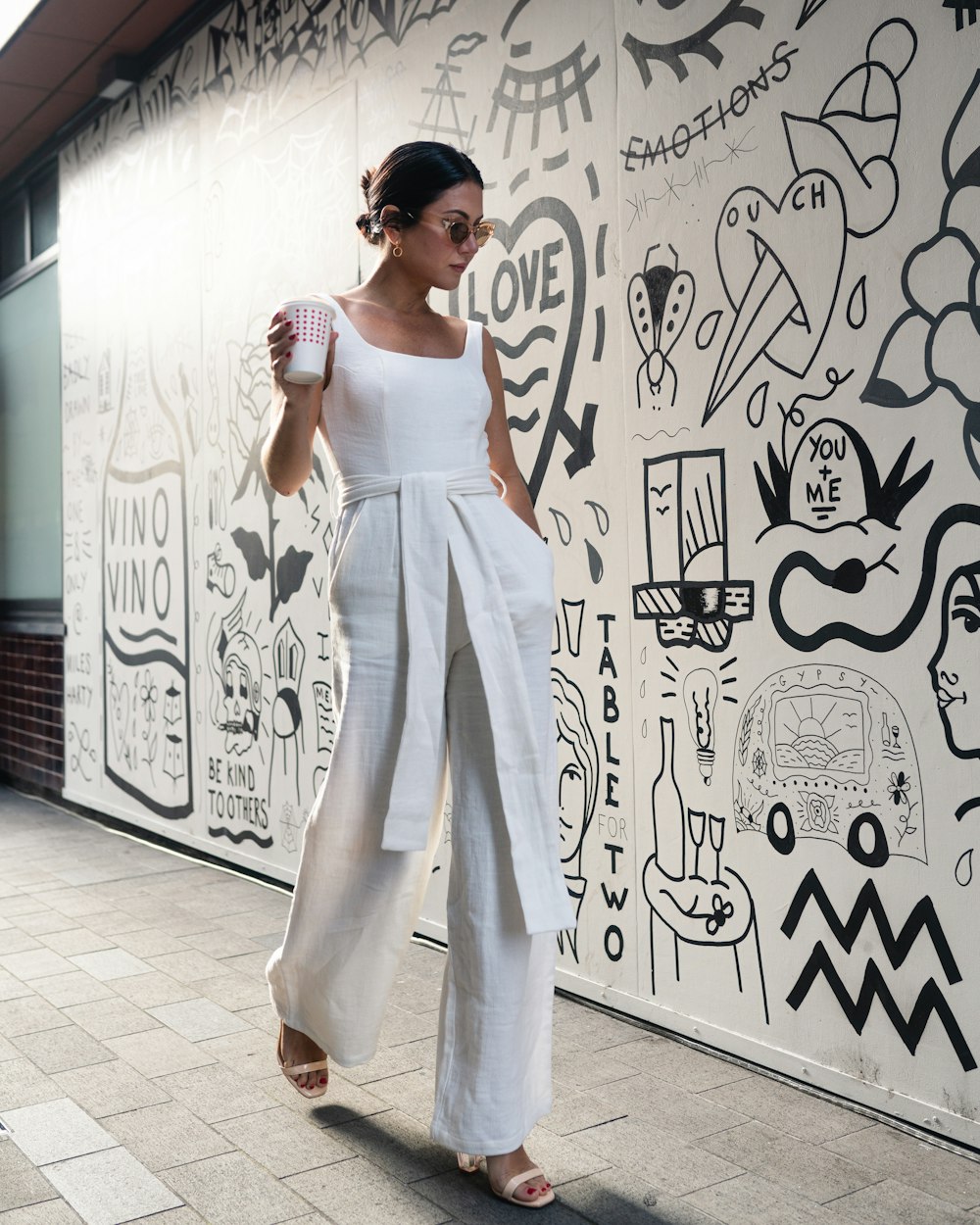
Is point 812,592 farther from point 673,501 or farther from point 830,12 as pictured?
point 830,12

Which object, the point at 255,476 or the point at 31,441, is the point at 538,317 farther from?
the point at 31,441

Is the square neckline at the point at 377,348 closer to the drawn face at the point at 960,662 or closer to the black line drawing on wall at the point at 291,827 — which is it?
the drawn face at the point at 960,662

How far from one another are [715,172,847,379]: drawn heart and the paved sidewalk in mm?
1390

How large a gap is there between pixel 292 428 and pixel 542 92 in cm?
145

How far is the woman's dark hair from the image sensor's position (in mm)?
1994

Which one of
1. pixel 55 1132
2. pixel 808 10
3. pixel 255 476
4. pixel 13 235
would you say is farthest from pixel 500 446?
pixel 13 235

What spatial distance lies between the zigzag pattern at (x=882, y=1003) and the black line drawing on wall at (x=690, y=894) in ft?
0.42

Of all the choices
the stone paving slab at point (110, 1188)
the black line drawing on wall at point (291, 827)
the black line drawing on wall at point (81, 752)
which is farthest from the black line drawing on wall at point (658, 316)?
the black line drawing on wall at point (81, 752)

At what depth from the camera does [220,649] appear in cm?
471

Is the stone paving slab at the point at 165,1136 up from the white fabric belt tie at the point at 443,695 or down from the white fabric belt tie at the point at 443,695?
down

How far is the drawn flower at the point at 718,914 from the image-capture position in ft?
8.50

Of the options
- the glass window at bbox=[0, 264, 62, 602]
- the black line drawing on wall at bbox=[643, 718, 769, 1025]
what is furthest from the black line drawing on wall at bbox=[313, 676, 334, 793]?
the glass window at bbox=[0, 264, 62, 602]

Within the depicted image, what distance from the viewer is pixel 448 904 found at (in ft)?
6.68

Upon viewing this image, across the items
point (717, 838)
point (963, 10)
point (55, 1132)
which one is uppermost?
point (963, 10)
